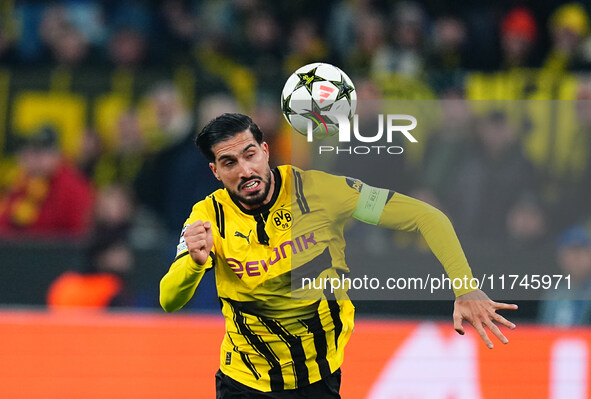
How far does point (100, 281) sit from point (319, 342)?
154 inches

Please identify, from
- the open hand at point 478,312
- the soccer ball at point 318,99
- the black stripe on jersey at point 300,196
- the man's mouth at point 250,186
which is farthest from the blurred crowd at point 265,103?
the open hand at point 478,312

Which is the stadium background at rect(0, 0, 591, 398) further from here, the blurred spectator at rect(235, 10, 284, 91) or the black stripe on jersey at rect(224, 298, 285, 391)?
the black stripe on jersey at rect(224, 298, 285, 391)

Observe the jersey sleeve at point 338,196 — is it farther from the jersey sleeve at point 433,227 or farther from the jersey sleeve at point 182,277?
the jersey sleeve at point 182,277

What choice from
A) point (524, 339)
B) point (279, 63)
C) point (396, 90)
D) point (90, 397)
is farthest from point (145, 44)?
point (524, 339)

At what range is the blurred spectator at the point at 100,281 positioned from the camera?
8359mm

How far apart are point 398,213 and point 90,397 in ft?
10.5

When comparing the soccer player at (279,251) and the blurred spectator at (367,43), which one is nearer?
the soccer player at (279,251)

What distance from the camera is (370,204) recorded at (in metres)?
4.86

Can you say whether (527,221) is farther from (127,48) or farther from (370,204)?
(127,48)

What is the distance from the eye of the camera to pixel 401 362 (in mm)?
6938

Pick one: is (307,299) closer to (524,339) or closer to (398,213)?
(398,213)

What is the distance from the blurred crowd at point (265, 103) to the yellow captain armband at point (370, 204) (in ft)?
5.93

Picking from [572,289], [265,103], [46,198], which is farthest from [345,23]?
[572,289]

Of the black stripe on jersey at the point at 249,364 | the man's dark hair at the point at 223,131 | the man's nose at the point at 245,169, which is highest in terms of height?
the man's dark hair at the point at 223,131
